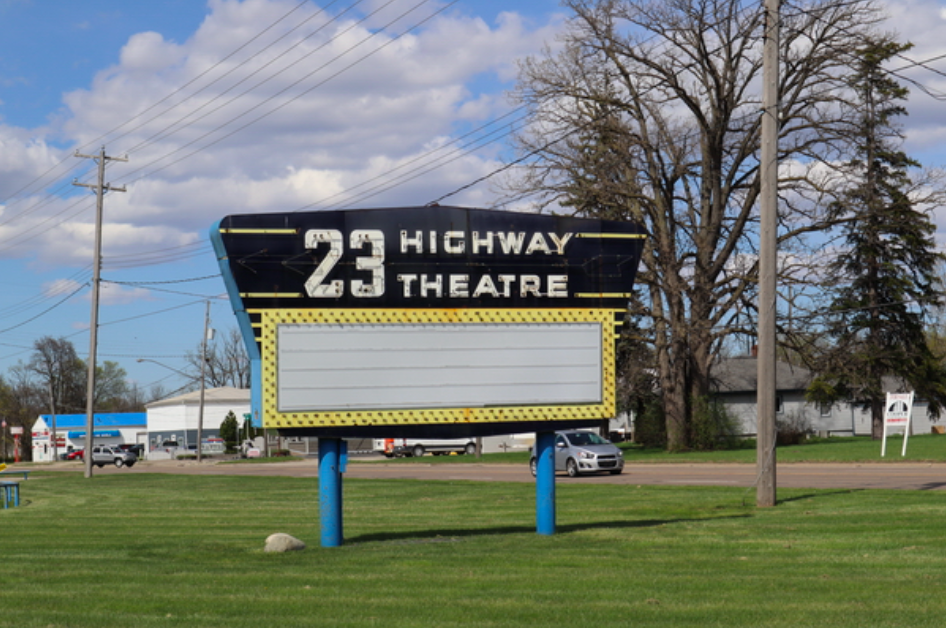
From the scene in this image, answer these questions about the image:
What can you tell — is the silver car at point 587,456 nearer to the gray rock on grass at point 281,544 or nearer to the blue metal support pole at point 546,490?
the blue metal support pole at point 546,490

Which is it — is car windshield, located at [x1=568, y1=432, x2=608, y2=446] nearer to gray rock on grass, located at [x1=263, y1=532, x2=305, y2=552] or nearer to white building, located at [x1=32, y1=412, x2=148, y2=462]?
gray rock on grass, located at [x1=263, y1=532, x2=305, y2=552]

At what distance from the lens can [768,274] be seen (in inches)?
750

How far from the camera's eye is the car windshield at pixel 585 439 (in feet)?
113

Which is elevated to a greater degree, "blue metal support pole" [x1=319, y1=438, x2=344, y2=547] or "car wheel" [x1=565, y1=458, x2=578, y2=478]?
"blue metal support pole" [x1=319, y1=438, x2=344, y2=547]

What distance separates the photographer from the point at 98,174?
47.1m

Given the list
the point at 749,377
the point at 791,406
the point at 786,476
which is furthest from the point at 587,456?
the point at 791,406

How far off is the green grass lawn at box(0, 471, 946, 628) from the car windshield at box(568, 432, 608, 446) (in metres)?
12.2

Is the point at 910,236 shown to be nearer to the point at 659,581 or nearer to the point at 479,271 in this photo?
the point at 479,271

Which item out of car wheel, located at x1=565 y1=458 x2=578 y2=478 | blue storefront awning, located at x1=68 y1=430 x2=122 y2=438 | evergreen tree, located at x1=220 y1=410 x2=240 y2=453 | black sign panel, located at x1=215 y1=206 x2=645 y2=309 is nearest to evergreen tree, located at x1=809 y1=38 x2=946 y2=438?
car wheel, located at x1=565 y1=458 x2=578 y2=478

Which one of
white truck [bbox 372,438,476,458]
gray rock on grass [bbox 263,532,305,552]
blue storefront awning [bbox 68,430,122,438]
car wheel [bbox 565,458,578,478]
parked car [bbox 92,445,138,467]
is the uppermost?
gray rock on grass [bbox 263,532,305,552]

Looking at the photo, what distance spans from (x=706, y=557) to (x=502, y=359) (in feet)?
14.1

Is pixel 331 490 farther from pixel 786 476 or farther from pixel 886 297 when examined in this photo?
pixel 886 297

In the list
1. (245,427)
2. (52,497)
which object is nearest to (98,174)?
(52,497)

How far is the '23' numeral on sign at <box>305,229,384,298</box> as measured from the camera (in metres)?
14.5
